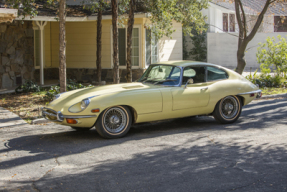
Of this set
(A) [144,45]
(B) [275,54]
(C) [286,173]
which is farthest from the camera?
(A) [144,45]

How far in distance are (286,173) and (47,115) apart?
4.38 meters

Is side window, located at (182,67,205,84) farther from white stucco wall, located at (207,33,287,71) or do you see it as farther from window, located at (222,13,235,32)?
window, located at (222,13,235,32)

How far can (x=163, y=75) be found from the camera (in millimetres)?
7965

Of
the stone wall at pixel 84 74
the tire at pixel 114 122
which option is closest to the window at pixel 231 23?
the stone wall at pixel 84 74

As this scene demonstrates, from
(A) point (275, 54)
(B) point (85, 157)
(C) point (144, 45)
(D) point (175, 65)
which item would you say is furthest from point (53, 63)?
(B) point (85, 157)

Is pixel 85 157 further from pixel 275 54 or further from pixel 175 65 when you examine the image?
pixel 275 54

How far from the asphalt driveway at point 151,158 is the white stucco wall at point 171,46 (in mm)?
11244

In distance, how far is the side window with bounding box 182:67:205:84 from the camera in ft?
26.0

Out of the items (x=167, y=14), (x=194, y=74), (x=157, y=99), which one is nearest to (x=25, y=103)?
(x=157, y=99)

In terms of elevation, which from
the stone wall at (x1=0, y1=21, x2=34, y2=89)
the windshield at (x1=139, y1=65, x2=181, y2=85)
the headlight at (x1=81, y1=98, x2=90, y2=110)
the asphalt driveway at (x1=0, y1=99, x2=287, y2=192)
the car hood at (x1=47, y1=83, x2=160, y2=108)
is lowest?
the asphalt driveway at (x1=0, y1=99, x2=287, y2=192)

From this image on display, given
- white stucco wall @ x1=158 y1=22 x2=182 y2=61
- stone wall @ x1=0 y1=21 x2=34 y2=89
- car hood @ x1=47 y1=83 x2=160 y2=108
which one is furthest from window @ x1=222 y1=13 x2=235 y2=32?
car hood @ x1=47 y1=83 x2=160 y2=108

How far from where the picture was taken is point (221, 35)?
27328 mm

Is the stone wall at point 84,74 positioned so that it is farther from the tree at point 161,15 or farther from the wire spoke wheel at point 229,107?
the wire spoke wheel at point 229,107

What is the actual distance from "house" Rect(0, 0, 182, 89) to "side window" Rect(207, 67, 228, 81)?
313 inches
